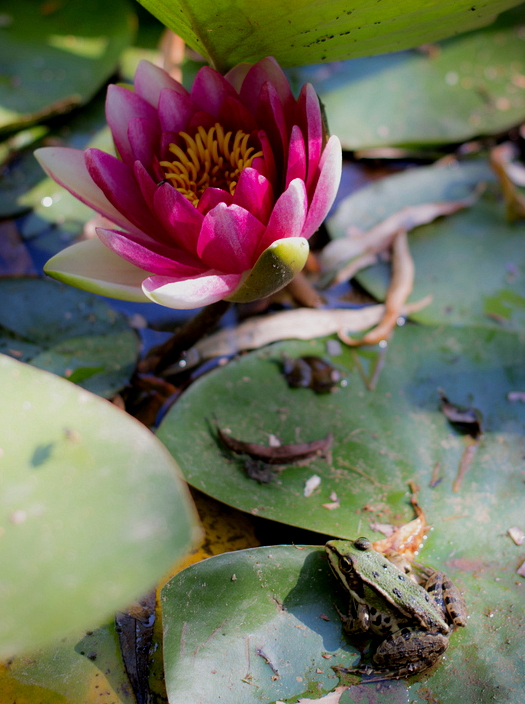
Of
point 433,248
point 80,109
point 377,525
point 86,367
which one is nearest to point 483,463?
point 377,525

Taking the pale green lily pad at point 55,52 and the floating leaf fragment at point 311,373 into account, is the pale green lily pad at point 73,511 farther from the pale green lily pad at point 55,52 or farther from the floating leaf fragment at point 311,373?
the pale green lily pad at point 55,52

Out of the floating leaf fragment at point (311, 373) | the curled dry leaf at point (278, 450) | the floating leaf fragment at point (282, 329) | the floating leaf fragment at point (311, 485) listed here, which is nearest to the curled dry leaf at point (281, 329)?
the floating leaf fragment at point (282, 329)

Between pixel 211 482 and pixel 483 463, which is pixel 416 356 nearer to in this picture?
pixel 483 463

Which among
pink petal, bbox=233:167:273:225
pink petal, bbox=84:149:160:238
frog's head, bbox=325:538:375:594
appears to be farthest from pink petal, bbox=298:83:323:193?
frog's head, bbox=325:538:375:594

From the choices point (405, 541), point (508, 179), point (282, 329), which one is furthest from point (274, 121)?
point (508, 179)

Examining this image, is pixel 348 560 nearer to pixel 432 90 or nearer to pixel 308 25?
pixel 308 25

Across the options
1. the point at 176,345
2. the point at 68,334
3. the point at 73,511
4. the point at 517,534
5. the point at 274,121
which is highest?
the point at 274,121
